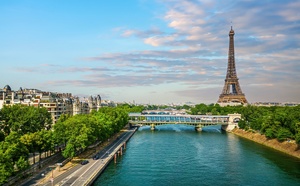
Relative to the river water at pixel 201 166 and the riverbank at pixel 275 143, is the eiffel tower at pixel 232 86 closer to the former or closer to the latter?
the riverbank at pixel 275 143

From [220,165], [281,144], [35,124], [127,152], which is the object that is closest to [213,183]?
[220,165]

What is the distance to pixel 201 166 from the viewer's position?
5647cm

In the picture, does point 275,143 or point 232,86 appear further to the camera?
point 232,86

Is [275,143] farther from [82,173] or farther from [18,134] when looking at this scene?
[18,134]

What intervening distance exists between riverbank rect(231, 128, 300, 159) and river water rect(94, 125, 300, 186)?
1.70m

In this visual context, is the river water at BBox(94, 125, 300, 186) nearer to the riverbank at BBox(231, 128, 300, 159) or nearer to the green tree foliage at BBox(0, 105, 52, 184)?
the riverbank at BBox(231, 128, 300, 159)

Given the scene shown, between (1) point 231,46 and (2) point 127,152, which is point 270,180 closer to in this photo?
(2) point 127,152

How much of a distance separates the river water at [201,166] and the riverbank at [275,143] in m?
1.70

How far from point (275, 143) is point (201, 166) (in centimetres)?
2715

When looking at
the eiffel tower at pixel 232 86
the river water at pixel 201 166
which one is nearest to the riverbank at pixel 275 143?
the river water at pixel 201 166

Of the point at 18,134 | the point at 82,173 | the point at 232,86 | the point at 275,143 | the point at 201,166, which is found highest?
the point at 232,86

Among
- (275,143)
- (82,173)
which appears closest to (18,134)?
(82,173)

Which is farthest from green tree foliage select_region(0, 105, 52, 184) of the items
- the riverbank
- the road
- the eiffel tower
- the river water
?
the eiffel tower

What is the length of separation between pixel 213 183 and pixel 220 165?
11998 mm
